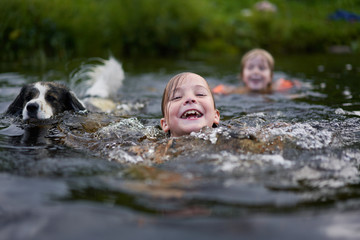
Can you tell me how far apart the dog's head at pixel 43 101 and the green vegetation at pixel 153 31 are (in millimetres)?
5401

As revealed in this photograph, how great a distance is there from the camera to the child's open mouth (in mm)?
2816

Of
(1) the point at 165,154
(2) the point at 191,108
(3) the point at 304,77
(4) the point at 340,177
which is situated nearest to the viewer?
(4) the point at 340,177

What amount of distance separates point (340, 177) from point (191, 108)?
3.79 ft

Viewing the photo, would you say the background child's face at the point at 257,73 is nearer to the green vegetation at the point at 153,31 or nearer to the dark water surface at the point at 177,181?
the dark water surface at the point at 177,181

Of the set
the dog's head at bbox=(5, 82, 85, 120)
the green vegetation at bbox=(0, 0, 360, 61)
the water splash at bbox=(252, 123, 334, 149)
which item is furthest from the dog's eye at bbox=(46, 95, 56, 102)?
the green vegetation at bbox=(0, 0, 360, 61)

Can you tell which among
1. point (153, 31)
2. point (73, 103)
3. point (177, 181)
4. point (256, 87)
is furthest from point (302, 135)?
point (153, 31)

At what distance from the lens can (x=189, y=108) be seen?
110 inches

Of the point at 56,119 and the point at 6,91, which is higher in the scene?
the point at 6,91

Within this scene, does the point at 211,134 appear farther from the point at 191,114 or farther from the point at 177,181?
the point at 177,181

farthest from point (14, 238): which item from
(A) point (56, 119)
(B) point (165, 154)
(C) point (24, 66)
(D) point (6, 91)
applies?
(C) point (24, 66)

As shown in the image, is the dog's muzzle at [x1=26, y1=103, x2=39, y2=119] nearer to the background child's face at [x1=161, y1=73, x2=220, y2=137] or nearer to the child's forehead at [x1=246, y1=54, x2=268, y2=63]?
the background child's face at [x1=161, y1=73, x2=220, y2=137]

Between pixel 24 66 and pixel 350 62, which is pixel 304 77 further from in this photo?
pixel 24 66

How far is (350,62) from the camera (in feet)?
25.9

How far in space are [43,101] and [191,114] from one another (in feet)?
4.86
